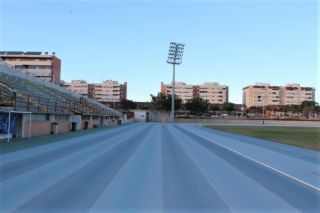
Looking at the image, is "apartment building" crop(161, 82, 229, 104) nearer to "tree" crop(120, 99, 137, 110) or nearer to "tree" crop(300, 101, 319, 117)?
"tree" crop(300, 101, 319, 117)

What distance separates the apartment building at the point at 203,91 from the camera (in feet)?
621

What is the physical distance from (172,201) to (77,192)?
6.55ft

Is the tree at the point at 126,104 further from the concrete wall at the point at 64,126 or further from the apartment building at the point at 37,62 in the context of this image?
the concrete wall at the point at 64,126

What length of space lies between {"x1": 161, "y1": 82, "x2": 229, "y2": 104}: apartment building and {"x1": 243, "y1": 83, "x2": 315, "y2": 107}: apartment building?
545 inches

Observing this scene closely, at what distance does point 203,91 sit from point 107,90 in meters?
42.9

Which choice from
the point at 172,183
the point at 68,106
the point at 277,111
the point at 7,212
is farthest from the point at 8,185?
the point at 277,111

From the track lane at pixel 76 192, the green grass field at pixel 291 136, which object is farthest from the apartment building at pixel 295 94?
the track lane at pixel 76 192

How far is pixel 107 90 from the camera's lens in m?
178

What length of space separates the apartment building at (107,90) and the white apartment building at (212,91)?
34.5 metres

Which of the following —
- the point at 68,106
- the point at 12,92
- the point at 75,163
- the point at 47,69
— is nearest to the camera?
the point at 75,163

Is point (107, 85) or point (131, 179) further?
point (107, 85)

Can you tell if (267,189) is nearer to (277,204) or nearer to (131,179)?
(277,204)

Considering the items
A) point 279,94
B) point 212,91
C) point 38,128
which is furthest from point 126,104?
point 38,128

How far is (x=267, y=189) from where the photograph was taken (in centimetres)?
963
